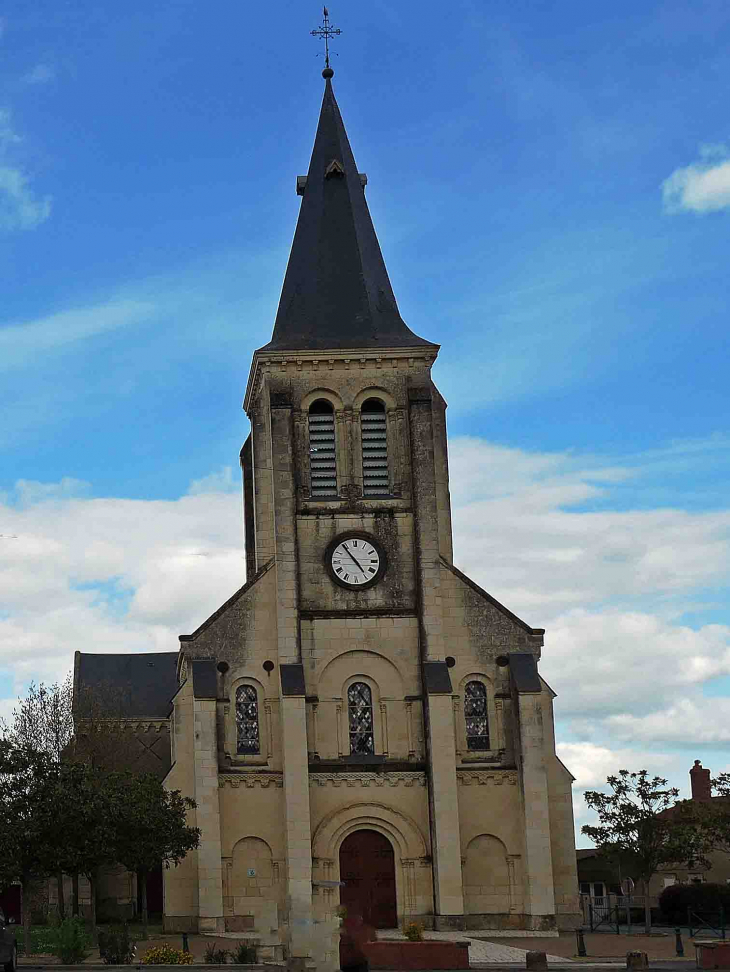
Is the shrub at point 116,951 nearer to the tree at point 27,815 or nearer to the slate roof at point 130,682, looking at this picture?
the tree at point 27,815

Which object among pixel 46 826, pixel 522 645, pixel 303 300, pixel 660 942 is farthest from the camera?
pixel 303 300

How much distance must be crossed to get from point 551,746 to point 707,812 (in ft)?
25.7

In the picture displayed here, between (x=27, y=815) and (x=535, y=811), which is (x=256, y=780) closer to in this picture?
(x=535, y=811)

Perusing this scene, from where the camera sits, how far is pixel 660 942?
3947 centimetres

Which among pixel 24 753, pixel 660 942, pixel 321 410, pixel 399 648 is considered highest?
pixel 321 410

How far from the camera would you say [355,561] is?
45.1 metres

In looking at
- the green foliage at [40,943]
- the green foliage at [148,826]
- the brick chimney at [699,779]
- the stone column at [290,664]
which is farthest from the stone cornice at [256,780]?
the brick chimney at [699,779]

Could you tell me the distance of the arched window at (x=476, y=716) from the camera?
44.3m

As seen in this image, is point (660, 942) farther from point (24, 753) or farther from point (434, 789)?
point (24, 753)

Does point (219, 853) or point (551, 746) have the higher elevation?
point (551, 746)

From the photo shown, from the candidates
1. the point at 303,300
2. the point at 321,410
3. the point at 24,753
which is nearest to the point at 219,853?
the point at 24,753

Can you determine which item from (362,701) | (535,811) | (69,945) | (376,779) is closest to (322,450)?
(362,701)

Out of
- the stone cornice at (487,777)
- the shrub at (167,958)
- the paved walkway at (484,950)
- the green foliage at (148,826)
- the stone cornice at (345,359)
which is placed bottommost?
the paved walkway at (484,950)

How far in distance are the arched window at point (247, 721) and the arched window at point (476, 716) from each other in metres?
6.28
